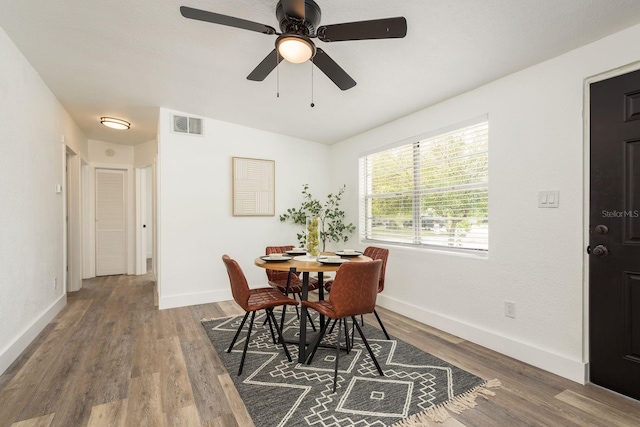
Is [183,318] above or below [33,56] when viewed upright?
below

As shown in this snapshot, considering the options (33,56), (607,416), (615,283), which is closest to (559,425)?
(607,416)

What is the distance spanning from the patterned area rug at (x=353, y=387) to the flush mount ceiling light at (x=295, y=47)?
2.16 metres

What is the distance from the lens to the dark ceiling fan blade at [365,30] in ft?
5.69

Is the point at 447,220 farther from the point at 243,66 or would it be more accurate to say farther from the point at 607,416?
the point at 243,66

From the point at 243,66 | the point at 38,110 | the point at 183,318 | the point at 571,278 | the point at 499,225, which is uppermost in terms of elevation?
the point at 243,66

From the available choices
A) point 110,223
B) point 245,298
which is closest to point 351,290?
point 245,298

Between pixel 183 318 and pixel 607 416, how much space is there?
371 centimetres

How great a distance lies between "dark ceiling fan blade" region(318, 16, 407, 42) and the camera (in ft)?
5.69

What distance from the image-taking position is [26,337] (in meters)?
2.79

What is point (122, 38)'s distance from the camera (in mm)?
2518

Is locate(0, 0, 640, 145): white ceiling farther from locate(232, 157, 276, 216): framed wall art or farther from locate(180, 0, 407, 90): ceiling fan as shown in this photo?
locate(232, 157, 276, 216): framed wall art

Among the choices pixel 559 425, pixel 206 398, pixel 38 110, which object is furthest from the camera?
pixel 38 110

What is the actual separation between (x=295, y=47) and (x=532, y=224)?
2216 millimetres

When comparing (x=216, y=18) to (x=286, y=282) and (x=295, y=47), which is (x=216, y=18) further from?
(x=286, y=282)
